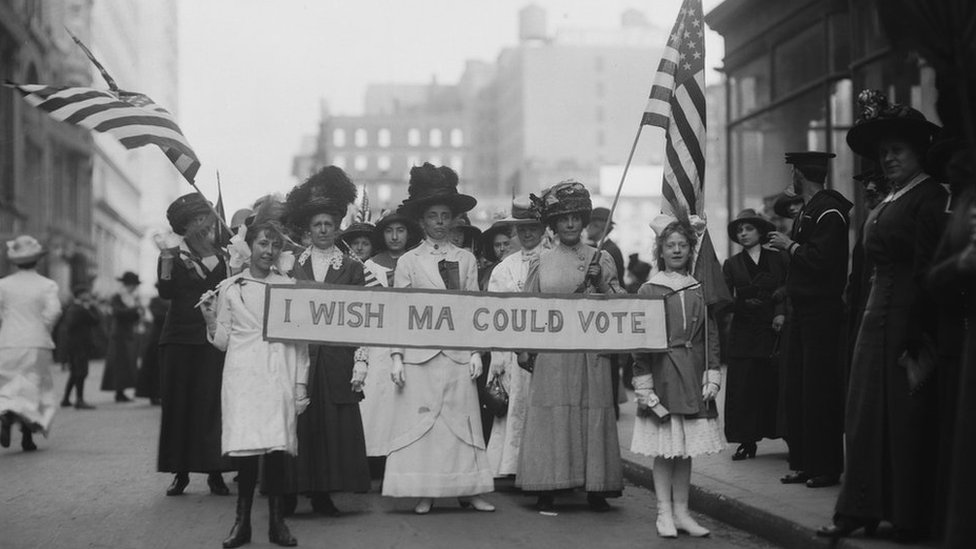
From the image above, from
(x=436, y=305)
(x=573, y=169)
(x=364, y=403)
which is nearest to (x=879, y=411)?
(x=436, y=305)

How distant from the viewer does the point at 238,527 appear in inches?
301

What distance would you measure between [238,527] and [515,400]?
3.13m

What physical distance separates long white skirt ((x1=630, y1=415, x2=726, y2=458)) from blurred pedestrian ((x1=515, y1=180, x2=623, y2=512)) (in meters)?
0.95

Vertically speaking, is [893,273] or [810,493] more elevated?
[893,273]

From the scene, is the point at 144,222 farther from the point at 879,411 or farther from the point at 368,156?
the point at 879,411

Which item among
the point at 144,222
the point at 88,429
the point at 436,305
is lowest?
the point at 88,429

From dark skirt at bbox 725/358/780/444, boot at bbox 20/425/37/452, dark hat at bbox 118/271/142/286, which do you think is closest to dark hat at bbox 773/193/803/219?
dark skirt at bbox 725/358/780/444

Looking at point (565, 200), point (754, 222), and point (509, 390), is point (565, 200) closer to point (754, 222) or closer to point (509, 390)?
point (509, 390)

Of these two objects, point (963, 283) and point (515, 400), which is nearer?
point (963, 283)

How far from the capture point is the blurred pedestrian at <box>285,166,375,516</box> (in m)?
8.77

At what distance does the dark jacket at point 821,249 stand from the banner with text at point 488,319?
1745 millimetres

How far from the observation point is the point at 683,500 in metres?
8.15

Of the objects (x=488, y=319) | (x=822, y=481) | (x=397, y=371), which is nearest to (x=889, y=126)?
(x=488, y=319)

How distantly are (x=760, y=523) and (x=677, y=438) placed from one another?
2.43 ft
